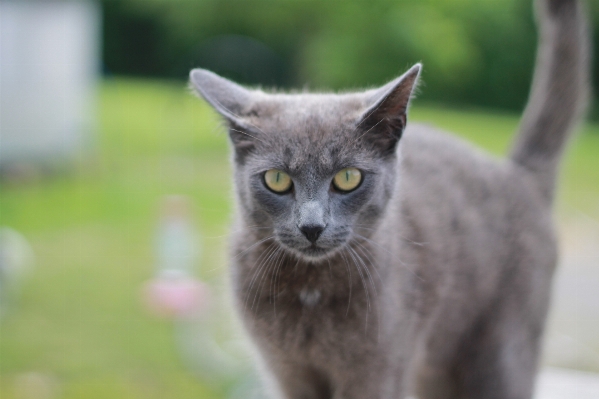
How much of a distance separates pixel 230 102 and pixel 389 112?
1.15ft

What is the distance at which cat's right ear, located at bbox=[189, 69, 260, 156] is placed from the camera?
1.49m

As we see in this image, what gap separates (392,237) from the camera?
1.72 metres

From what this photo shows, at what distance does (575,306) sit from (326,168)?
278 centimetres

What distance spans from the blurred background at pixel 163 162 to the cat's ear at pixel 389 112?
0.38 metres

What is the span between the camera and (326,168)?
58.2 inches

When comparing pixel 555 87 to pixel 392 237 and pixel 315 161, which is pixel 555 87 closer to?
pixel 392 237

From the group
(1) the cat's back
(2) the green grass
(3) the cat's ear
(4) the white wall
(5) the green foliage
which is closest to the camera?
(3) the cat's ear

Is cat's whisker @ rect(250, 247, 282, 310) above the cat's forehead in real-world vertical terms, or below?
→ below

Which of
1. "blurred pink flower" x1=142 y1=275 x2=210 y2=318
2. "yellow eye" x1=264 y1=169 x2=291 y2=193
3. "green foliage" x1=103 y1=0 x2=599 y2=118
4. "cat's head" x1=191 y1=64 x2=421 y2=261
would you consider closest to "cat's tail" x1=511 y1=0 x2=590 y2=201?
"cat's head" x1=191 y1=64 x2=421 y2=261

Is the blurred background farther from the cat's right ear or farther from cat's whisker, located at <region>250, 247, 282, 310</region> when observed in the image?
cat's whisker, located at <region>250, 247, 282, 310</region>

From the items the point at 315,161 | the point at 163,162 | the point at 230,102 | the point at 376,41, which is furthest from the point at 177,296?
the point at 376,41

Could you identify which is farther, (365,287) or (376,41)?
(376,41)

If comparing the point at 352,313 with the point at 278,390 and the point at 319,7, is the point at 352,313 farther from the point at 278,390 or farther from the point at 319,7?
the point at 319,7

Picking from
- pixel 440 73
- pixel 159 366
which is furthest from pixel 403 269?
pixel 440 73
